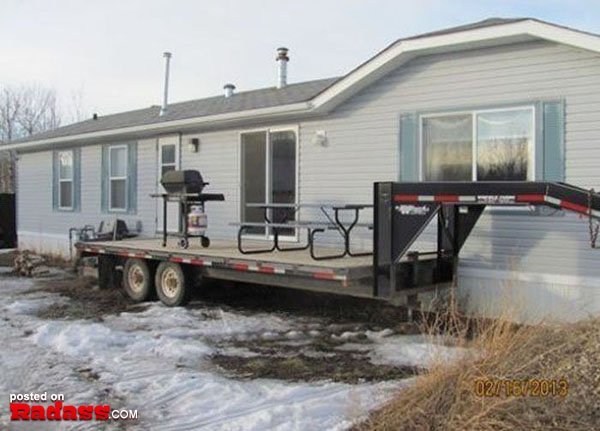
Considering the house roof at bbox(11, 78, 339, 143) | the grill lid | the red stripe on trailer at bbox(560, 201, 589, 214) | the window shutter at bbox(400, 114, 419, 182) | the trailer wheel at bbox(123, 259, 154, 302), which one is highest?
the house roof at bbox(11, 78, 339, 143)

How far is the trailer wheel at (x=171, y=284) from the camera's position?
926cm

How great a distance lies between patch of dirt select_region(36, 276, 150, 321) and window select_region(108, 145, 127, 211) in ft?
8.99

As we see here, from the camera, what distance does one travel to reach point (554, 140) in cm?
774

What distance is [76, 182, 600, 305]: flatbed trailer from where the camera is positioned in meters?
6.05

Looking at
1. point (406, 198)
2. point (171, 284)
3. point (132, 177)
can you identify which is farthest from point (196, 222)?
point (132, 177)

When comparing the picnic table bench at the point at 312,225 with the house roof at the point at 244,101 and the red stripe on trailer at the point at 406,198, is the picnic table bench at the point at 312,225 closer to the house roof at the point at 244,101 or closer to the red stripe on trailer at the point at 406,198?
the red stripe on trailer at the point at 406,198

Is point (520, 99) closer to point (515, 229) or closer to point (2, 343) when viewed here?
point (515, 229)

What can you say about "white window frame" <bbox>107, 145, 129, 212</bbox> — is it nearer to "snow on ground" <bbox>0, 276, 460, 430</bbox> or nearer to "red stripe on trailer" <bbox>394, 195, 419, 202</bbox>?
"snow on ground" <bbox>0, 276, 460, 430</bbox>

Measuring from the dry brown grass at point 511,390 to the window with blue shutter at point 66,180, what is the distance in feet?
41.5

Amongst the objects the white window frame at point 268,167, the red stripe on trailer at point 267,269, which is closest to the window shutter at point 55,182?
the white window frame at point 268,167

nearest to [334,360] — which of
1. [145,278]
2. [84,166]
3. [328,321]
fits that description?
[328,321]

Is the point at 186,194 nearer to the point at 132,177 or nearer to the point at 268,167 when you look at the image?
the point at 268,167
